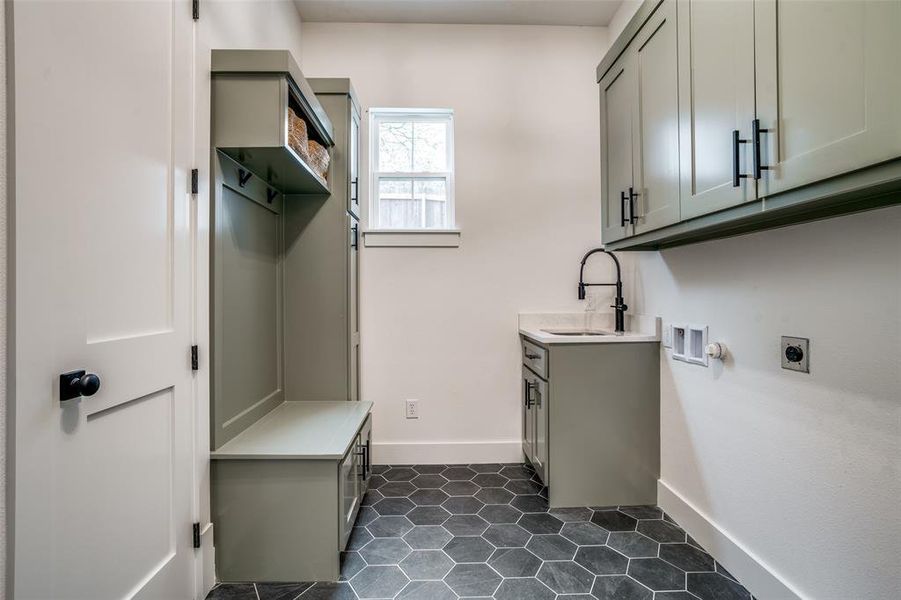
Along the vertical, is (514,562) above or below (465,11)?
below

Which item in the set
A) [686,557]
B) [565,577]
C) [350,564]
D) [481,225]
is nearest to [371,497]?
[350,564]

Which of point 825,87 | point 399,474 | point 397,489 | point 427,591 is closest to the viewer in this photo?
point 825,87

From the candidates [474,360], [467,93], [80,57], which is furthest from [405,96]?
[80,57]

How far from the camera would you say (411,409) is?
109 inches

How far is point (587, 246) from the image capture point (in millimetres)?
2807

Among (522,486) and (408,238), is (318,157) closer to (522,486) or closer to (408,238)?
(408,238)

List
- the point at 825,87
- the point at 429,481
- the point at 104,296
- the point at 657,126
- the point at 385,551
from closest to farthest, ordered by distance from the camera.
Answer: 1. the point at 825,87
2. the point at 104,296
3. the point at 657,126
4. the point at 385,551
5. the point at 429,481

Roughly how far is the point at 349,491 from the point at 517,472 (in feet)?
3.98

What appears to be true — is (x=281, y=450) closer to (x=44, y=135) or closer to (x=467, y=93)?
(x=44, y=135)

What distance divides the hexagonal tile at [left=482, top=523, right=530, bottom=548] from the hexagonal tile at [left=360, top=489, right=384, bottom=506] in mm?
663

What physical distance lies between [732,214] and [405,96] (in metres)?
2.23

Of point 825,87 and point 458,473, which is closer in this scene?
point 825,87

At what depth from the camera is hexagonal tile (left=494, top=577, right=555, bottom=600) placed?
4.95 feet

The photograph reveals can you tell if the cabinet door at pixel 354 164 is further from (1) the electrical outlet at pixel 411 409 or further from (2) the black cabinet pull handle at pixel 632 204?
(2) the black cabinet pull handle at pixel 632 204
